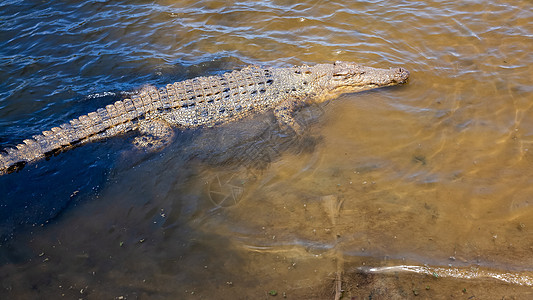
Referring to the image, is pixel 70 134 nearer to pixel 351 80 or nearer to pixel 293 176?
pixel 293 176

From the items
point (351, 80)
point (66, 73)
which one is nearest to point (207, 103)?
point (351, 80)

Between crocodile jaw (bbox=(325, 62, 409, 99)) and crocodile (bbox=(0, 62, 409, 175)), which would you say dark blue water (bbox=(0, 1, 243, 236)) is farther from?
crocodile jaw (bbox=(325, 62, 409, 99))

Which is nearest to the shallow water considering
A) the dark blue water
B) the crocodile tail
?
the dark blue water

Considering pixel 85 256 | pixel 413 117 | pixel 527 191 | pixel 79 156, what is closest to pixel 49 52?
pixel 79 156

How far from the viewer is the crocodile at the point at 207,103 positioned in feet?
17.4

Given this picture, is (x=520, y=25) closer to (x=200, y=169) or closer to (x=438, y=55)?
(x=438, y=55)

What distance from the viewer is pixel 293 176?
4.79 m

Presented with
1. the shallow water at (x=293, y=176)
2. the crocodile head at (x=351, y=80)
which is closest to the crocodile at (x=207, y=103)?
the crocodile head at (x=351, y=80)

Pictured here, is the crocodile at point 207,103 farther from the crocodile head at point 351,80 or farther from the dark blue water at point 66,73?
the dark blue water at point 66,73

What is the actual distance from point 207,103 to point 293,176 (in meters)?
2.11

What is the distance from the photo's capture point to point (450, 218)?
158 inches

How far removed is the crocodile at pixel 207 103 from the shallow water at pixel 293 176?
21cm

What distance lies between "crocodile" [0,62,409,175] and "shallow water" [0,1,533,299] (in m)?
0.21

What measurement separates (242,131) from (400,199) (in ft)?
8.67
